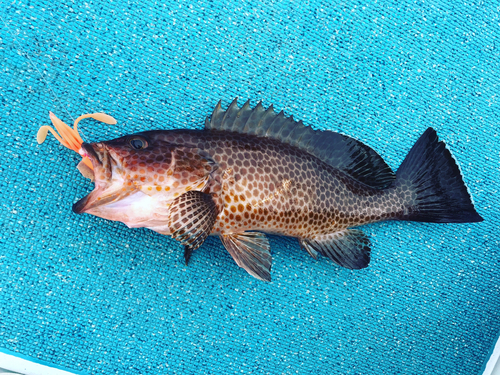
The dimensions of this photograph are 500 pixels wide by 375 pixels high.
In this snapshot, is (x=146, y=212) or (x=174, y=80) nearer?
(x=146, y=212)

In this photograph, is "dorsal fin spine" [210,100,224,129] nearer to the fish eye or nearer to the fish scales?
the fish scales

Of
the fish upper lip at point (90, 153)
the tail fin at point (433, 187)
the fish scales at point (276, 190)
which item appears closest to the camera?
the fish upper lip at point (90, 153)

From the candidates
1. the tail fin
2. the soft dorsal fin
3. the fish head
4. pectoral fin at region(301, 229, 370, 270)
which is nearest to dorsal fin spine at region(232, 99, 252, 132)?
the soft dorsal fin

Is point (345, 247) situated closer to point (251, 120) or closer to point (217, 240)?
point (217, 240)

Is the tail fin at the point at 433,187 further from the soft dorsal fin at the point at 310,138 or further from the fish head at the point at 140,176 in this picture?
the fish head at the point at 140,176

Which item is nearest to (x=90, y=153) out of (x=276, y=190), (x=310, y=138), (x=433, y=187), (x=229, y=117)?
(x=229, y=117)

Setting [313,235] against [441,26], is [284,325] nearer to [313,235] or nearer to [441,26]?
[313,235]

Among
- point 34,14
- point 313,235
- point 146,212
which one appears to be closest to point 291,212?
point 313,235

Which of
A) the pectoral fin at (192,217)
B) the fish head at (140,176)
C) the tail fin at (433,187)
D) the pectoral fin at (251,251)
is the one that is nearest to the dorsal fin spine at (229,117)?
the fish head at (140,176)
